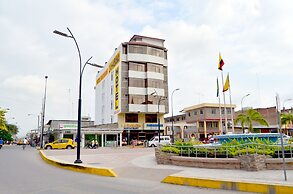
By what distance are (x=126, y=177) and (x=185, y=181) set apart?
2.96 metres

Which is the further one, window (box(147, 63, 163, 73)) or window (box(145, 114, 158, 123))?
window (box(145, 114, 158, 123))

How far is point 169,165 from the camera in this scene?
1373 cm

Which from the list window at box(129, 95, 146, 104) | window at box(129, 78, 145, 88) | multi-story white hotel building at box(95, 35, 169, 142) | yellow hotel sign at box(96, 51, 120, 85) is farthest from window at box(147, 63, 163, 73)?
yellow hotel sign at box(96, 51, 120, 85)

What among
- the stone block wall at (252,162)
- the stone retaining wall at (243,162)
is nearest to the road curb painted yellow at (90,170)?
the stone retaining wall at (243,162)

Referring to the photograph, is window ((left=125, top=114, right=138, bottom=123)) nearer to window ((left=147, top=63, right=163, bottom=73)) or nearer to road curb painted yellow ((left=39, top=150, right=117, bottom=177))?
window ((left=147, top=63, right=163, bottom=73))

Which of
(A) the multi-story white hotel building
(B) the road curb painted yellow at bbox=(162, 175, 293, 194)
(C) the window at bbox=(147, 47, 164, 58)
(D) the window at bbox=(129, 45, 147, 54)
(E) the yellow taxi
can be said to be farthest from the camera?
(C) the window at bbox=(147, 47, 164, 58)

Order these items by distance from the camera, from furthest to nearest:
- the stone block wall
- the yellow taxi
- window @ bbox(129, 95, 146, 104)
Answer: window @ bbox(129, 95, 146, 104)
the yellow taxi
the stone block wall

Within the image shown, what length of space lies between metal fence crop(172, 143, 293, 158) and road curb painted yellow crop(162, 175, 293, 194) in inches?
141

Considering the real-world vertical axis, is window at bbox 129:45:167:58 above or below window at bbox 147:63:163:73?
above

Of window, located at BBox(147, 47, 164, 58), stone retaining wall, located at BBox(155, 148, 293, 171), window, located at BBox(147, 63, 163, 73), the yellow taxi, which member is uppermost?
window, located at BBox(147, 47, 164, 58)

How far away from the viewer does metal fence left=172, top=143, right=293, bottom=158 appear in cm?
1152

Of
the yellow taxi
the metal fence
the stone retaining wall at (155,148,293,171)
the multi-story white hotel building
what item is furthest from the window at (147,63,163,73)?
the stone retaining wall at (155,148,293,171)

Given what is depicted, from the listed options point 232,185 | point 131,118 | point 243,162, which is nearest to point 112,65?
point 131,118

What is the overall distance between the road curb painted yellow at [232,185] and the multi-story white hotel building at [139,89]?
37.8 m
